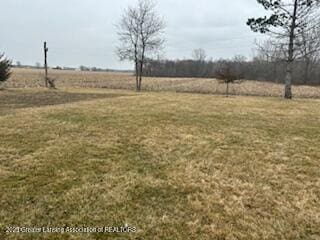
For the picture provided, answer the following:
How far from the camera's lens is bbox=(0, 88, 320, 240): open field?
13.1 ft

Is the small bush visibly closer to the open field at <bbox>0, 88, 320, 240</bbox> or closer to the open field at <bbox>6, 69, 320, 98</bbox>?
the open field at <bbox>6, 69, 320, 98</bbox>

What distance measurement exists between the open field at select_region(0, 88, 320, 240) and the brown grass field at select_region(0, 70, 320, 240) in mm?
16

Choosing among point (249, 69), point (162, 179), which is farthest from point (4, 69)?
point (249, 69)

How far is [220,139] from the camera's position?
7949 mm

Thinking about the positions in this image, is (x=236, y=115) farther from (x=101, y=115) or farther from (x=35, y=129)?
(x=35, y=129)

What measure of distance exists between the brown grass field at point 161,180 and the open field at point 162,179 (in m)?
0.02

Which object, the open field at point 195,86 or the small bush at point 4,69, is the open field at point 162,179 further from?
the open field at point 195,86

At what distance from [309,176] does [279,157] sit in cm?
102

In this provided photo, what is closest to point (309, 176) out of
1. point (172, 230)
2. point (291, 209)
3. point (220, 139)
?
point (291, 209)

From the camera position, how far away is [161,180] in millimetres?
5312

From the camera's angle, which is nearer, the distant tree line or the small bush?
the small bush

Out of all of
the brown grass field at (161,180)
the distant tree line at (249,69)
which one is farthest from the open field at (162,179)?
the distant tree line at (249,69)

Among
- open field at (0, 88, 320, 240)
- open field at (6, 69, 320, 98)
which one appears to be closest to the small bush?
open field at (6, 69, 320, 98)

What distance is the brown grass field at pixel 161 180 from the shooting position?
3977mm
